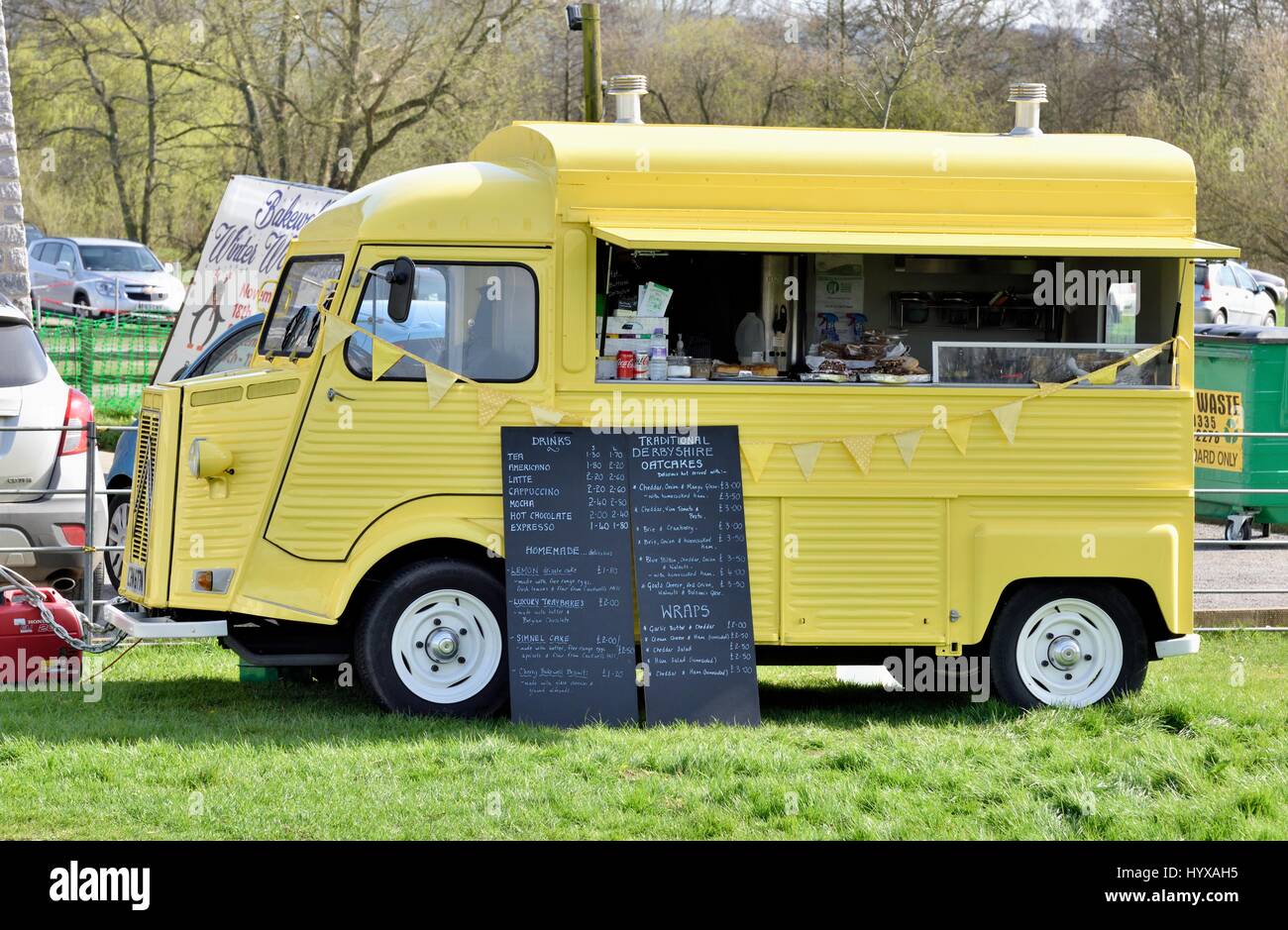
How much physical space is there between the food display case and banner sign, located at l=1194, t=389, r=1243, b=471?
22.4 ft

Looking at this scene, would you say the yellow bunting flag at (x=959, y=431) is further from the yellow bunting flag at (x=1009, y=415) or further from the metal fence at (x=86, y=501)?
the metal fence at (x=86, y=501)

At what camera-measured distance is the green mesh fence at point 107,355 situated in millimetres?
19406

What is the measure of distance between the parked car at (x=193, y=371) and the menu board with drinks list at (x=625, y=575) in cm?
377

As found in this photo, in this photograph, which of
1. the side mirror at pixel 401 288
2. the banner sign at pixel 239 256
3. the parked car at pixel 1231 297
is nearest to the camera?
the side mirror at pixel 401 288

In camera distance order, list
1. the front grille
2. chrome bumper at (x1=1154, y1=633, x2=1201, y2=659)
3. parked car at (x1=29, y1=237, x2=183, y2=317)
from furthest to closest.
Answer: parked car at (x1=29, y1=237, x2=183, y2=317)
chrome bumper at (x1=1154, y1=633, x2=1201, y2=659)
the front grille

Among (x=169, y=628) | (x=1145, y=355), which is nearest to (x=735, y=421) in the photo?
(x=1145, y=355)

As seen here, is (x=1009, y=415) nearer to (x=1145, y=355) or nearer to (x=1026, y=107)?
(x=1145, y=355)

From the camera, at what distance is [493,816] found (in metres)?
5.97

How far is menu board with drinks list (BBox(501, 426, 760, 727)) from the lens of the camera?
7539 mm

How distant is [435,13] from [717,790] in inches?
1007

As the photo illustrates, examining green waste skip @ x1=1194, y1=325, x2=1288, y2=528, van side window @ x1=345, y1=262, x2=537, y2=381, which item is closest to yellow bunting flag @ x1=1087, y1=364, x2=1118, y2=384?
van side window @ x1=345, y1=262, x2=537, y2=381

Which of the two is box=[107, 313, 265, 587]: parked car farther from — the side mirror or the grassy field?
the side mirror

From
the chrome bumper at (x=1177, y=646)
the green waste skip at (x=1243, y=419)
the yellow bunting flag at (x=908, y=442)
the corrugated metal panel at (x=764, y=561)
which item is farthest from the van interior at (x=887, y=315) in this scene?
the green waste skip at (x=1243, y=419)
